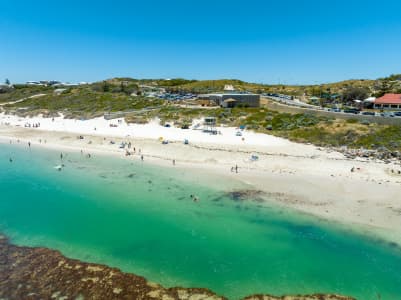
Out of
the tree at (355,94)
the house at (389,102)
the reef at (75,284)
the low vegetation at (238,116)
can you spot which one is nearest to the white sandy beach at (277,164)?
the low vegetation at (238,116)

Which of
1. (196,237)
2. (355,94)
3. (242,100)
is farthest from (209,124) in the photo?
(355,94)

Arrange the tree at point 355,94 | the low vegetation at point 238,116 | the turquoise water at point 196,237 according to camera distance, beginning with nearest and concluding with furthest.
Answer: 1. the turquoise water at point 196,237
2. the low vegetation at point 238,116
3. the tree at point 355,94

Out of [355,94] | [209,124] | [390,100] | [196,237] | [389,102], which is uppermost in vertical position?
[355,94]

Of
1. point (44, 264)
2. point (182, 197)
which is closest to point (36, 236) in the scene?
point (44, 264)

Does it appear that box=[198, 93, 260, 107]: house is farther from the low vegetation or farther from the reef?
the reef


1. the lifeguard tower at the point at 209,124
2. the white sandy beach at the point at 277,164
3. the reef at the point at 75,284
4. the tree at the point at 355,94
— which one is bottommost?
the reef at the point at 75,284

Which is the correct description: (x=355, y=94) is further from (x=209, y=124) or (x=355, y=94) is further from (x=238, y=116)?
(x=209, y=124)

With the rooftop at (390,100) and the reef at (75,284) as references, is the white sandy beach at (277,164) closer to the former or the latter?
the reef at (75,284)
